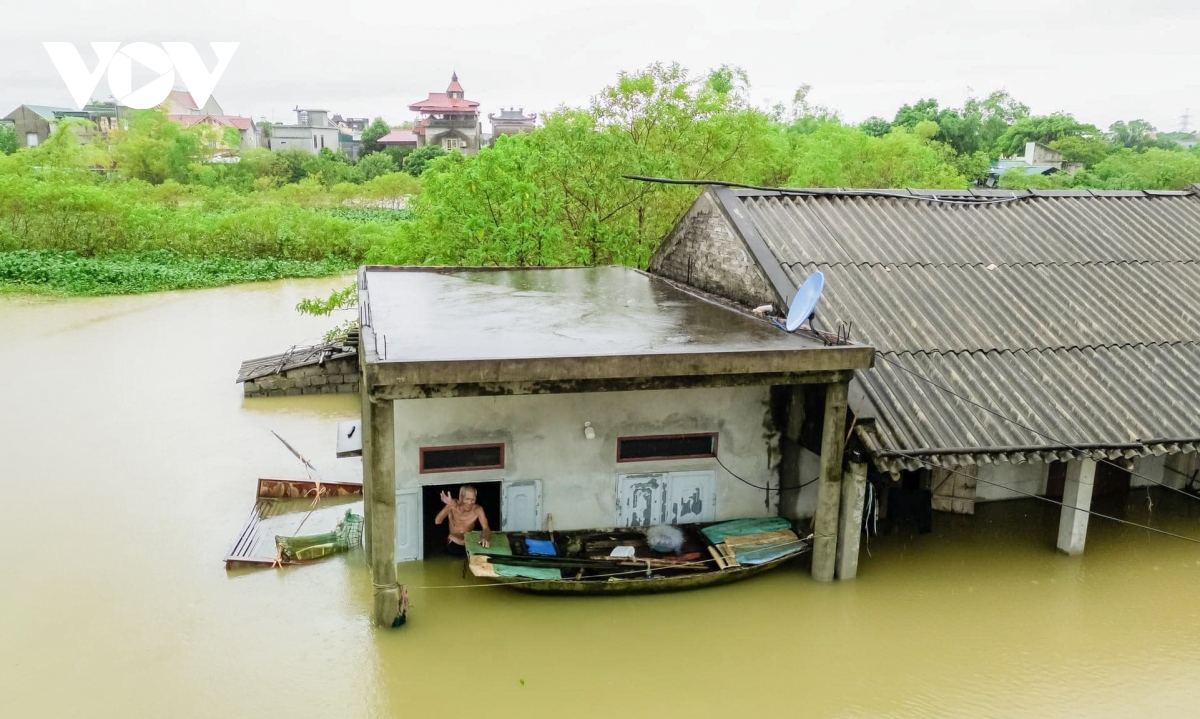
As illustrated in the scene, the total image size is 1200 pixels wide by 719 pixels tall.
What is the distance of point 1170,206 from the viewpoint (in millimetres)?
15000

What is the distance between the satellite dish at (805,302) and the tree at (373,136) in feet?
239

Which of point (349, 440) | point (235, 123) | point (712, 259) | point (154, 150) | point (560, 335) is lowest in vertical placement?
point (349, 440)

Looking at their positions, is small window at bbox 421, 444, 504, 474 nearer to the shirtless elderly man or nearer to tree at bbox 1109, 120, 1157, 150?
the shirtless elderly man

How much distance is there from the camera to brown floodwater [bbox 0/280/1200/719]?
7.87 metres

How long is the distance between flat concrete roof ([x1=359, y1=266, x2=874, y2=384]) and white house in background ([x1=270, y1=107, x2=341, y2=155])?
257 feet

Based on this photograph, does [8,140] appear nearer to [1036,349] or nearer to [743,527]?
[743,527]

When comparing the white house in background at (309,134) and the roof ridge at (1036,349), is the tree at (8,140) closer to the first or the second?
the white house in background at (309,134)

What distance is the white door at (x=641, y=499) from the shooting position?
1046cm

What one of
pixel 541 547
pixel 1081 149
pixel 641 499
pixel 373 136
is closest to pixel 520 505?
pixel 541 547

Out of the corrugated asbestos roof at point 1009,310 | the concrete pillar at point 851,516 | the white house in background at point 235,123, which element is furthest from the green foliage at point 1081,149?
the white house in background at point 235,123

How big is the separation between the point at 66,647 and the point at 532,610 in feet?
15.8

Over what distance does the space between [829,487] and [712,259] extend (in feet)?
15.4

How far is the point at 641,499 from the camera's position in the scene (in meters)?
10.5

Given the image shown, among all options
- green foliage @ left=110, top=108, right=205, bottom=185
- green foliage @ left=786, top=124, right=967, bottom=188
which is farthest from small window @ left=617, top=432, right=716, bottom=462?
green foliage @ left=110, top=108, right=205, bottom=185
